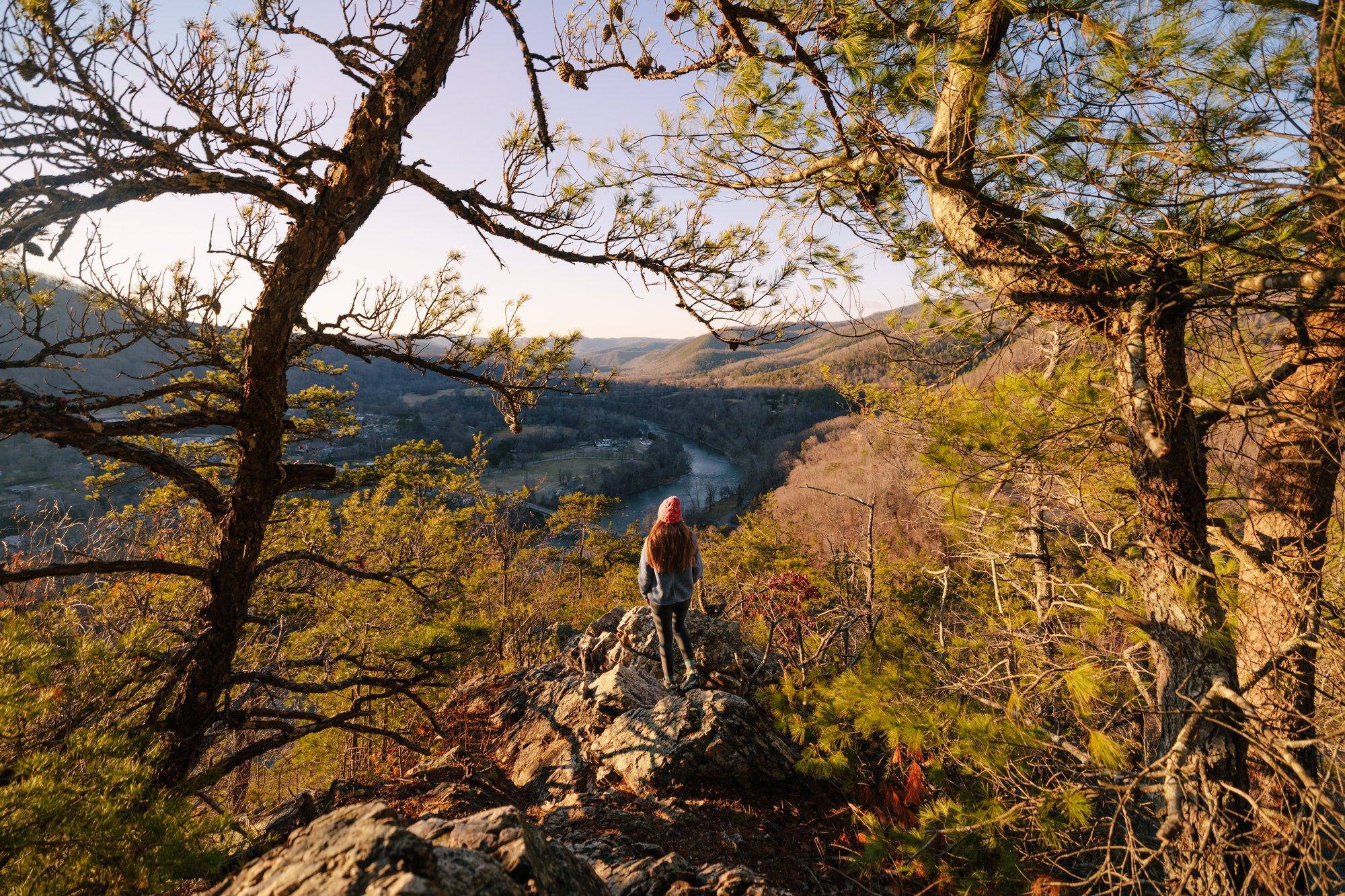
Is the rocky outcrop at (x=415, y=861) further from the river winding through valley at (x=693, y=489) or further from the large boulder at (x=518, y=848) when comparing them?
the river winding through valley at (x=693, y=489)

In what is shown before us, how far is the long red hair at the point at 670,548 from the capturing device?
4293mm

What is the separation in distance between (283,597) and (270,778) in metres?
12.6

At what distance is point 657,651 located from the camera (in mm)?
6020

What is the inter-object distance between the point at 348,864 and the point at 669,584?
3.01 metres

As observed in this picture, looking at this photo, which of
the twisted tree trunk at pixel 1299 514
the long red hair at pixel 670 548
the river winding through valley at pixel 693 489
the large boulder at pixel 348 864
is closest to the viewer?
the large boulder at pixel 348 864

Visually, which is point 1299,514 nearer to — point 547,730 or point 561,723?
point 561,723

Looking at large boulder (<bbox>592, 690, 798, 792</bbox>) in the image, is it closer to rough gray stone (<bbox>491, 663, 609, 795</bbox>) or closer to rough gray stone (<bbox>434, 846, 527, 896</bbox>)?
rough gray stone (<bbox>491, 663, 609, 795</bbox>)

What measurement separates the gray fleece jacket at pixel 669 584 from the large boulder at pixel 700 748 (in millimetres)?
772

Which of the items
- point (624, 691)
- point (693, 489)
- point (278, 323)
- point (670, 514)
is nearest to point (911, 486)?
point (670, 514)

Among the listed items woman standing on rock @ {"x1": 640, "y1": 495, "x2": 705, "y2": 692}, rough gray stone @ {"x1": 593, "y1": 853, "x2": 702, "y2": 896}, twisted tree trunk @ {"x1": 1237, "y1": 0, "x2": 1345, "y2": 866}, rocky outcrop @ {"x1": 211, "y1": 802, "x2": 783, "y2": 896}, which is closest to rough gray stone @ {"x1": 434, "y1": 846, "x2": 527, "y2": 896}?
rocky outcrop @ {"x1": 211, "y1": 802, "x2": 783, "y2": 896}

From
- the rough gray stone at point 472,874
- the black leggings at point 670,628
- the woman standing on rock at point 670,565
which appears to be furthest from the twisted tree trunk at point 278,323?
the black leggings at point 670,628

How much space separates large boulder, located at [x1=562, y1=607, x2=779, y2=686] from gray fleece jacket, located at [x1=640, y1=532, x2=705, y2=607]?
844mm

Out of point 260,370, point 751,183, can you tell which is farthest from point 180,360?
point 751,183

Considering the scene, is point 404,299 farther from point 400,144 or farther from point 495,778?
point 495,778
